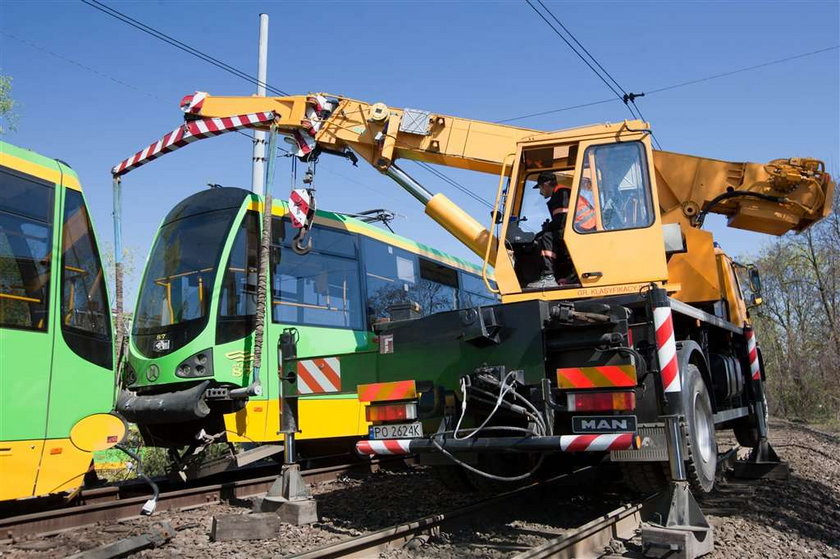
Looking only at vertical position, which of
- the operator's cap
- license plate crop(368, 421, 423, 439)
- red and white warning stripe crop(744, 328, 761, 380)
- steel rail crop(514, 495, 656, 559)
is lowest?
steel rail crop(514, 495, 656, 559)

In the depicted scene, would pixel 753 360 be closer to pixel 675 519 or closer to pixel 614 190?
pixel 614 190

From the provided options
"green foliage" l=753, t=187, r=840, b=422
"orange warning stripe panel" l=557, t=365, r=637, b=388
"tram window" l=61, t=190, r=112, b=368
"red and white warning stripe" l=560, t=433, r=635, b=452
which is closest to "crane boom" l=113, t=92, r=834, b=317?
"orange warning stripe panel" l=557, t=365, r=637, b=388

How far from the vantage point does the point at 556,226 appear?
6.48m

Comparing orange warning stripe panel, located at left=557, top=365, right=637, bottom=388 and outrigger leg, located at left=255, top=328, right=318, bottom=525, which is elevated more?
orange warning stripe panel, located at left=557, top=365, right=637, bottom=388

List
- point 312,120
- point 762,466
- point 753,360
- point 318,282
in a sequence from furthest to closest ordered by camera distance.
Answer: point 312,120 < point 318,282 < point 753,360 < point 762,466

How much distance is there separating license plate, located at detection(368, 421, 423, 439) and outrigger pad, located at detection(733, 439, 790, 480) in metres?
5.24

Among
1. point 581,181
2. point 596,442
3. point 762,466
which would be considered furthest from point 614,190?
point 762,466

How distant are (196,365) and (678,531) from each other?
18.0 ft

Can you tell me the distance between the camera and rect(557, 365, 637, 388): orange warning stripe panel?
4832 millimetres

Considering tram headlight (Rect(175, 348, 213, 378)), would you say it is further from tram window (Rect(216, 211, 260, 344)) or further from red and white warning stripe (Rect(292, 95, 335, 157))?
red and white warning stripe (Rect(292, 95, 335, 157))

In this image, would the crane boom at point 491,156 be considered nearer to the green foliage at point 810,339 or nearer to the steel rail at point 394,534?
the steel rail at point 394,534

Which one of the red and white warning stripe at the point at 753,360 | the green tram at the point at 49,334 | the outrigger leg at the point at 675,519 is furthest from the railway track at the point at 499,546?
the red and white warning stripe at the point at 753,360

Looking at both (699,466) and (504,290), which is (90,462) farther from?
(699,466)

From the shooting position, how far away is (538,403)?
206 inches
